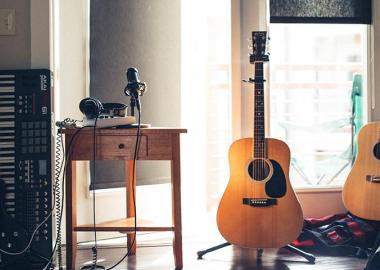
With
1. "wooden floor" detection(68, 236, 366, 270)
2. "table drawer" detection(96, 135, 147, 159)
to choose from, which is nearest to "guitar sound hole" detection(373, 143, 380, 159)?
"wooden floor" detection(68, 236, 366, 270)

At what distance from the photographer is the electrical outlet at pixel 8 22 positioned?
2.57 metres

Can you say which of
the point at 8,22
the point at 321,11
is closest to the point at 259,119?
the point at 321,11

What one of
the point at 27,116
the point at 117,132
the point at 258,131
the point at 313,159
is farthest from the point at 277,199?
the point at 313,159

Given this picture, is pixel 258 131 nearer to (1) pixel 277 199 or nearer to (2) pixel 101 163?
(1) pixel 277 199

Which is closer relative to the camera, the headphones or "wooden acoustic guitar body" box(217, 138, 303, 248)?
the headphones

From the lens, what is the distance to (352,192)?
8.94 ft

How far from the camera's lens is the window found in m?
3.37

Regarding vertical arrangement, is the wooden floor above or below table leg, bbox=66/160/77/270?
below

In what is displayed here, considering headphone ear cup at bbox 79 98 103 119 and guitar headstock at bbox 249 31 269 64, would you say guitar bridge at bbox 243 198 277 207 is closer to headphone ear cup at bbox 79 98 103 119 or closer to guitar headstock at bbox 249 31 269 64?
guitar headstock at bbox 249 31 269 64

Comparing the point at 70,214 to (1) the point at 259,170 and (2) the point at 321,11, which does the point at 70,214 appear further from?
(2) the point at 321,11

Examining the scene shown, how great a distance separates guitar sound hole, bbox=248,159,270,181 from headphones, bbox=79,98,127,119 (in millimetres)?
677

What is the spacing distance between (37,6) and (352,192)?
73.7 inches

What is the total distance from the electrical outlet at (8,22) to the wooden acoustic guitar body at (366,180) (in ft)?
6.20

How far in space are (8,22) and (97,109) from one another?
0.72 m
